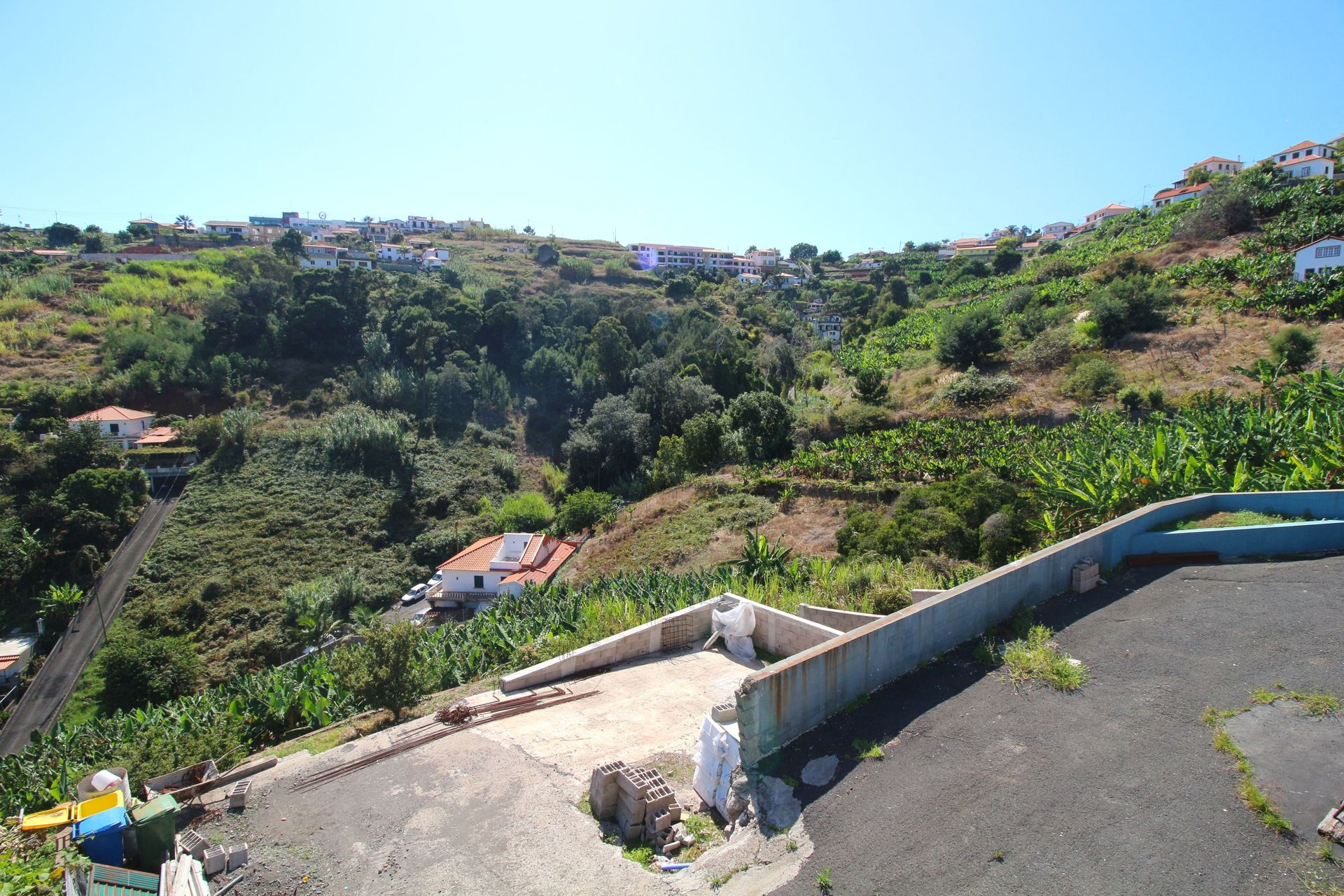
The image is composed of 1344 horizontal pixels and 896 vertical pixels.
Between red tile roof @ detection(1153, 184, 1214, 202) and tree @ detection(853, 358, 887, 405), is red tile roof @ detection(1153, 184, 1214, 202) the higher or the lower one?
the higher one

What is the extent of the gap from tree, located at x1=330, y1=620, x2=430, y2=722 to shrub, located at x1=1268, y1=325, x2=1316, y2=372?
2761cm

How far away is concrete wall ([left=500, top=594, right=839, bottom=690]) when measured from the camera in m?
9.42

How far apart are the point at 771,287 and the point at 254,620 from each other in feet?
217

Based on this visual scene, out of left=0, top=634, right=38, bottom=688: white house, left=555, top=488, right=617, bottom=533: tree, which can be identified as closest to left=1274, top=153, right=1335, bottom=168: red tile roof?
left=555, top=488, right=617, bottom=533: tree

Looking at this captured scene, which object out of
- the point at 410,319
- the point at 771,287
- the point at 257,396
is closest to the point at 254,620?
the point at 257,396

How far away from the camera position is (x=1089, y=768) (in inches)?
210

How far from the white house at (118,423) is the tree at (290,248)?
997 inches

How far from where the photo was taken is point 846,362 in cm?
4319

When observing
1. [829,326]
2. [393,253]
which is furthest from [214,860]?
[393,253]

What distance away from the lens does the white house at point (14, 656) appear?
71.6 ft

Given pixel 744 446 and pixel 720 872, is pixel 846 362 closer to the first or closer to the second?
pixel 744 446

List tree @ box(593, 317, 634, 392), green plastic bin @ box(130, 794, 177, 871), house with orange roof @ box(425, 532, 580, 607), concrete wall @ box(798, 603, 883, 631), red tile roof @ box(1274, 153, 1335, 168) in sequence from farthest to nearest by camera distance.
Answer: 1. red tile roof @ box(1274, 153, 1335, 168)
2. tree @ box(593, 317, 634, 392)
3. house with orange roof @ box(425, 532, 580, 607)
4. concrete wall @ box(798, 603, 883, 631)
5. green plastic bin @ box(130, 794, 177, 871)

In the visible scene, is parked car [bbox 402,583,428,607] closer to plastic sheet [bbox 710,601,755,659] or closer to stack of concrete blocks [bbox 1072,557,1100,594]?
plastic sheet [bbox 710,601,755,659]

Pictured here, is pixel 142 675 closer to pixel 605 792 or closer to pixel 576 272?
pixel 605 792
